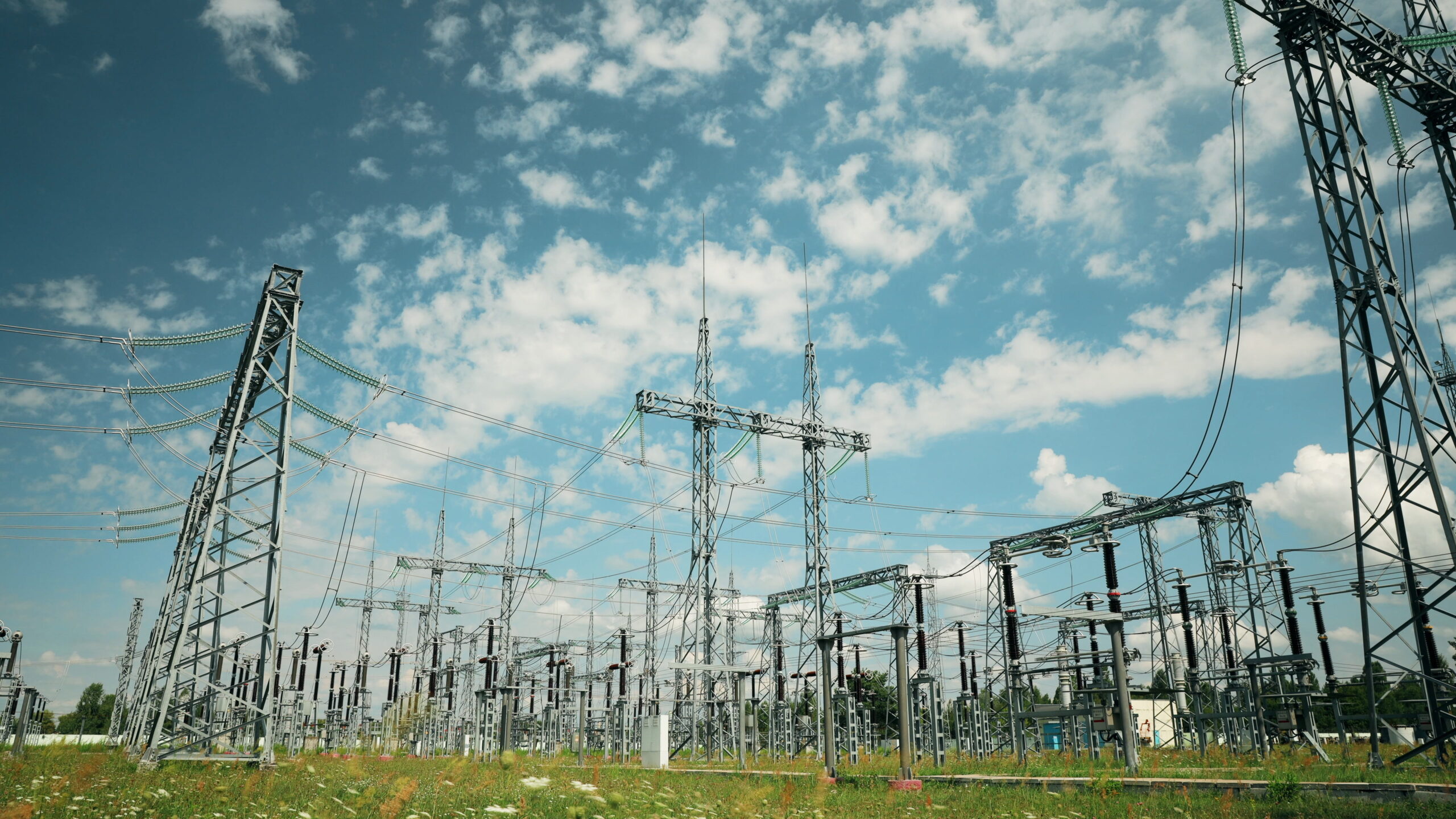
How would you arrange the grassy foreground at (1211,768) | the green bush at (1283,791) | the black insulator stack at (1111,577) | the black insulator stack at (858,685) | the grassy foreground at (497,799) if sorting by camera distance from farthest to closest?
the black insulator stack at (858,685)
the black insulator stack at (1111,577)
the grassy foreground at (1211,768)
the green bush at (1283,791)
the grassy foreground at (497,799)

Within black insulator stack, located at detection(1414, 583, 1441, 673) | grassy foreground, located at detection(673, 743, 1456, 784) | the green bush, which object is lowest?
grassy foreground, located at detection(673, 743, 1456, 784)

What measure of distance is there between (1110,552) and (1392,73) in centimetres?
1170

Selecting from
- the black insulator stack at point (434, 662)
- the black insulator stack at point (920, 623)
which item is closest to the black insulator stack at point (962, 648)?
the black insulator stack at point (920, 623)

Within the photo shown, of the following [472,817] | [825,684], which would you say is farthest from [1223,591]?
[472,817]

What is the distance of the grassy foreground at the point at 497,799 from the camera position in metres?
6.57

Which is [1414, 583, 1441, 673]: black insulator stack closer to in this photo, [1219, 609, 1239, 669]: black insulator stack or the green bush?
the green bush

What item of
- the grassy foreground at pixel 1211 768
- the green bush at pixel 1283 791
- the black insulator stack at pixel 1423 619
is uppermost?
the black insulator stack at pixel 1423 619

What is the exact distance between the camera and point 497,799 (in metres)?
7.46

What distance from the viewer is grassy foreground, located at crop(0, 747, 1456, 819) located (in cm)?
657

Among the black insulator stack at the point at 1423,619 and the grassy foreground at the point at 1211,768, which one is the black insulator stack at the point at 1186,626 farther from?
the black insulator stack at the point at 1423,619

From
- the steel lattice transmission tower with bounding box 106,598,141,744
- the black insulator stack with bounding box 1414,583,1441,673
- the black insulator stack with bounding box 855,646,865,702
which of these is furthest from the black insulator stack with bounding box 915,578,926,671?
→ the steel lattice transmission tower with bounding box 106,598,141,744

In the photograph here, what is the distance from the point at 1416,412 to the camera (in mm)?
12109

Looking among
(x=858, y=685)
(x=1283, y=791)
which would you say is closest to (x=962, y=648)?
(x=858, y=685)

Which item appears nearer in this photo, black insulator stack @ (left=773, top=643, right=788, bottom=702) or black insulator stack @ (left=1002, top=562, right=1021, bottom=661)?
black insulator stack @ (left=1002, top=562, right=1021, bottom=661)
